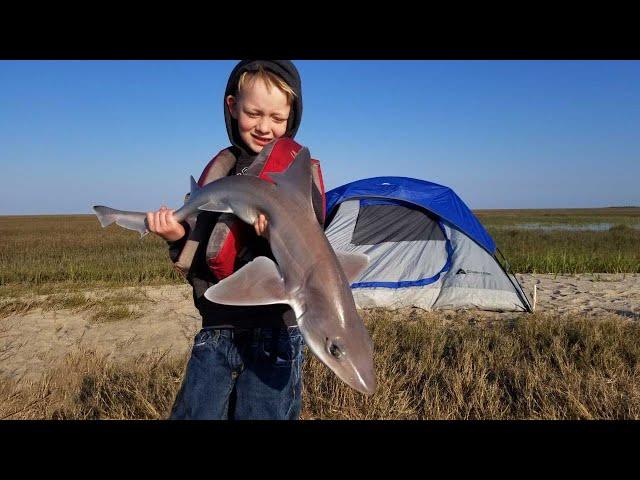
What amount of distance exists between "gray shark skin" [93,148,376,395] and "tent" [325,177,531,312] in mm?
6622

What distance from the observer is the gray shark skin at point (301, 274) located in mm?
1889

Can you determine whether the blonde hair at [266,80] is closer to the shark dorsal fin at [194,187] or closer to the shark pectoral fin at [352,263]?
the shark dorsal fin at [194,187]

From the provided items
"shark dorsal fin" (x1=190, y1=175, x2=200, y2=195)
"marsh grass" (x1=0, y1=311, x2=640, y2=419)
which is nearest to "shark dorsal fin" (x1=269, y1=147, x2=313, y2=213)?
"shark dorsal fin" (x1=190, y1=175, x2=200, y2=195)

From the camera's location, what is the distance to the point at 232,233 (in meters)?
2.53

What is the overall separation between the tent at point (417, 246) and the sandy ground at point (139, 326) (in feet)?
2.15

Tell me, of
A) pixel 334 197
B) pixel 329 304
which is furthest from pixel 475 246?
pixel 329 304

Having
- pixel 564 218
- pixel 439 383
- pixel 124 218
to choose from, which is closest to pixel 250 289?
pixel 124 218

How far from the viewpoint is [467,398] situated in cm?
469

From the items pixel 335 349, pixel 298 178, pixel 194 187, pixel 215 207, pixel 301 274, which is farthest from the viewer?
pixel 194 187

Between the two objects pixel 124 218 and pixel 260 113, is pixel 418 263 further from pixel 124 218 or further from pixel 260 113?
pixel 124 218

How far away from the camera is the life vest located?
8.16ft

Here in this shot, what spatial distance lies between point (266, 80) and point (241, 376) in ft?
5.73

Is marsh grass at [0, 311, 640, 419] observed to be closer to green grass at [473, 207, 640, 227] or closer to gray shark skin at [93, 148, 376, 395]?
gray shark skin at [93, 148, 376, 395]
